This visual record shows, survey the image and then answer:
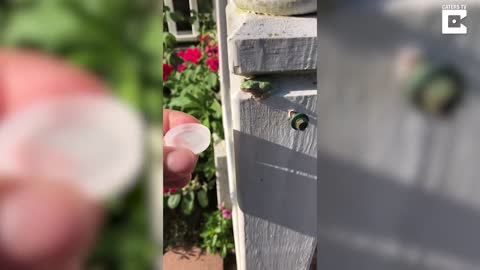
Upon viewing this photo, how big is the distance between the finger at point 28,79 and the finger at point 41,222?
3cm

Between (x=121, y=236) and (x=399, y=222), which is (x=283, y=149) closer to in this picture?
(x=399, y=222)

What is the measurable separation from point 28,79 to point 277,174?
0.66 m

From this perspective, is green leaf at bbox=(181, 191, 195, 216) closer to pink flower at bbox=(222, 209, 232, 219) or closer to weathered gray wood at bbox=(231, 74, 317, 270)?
pink flower at bbox=(222, 209, 232, 219)

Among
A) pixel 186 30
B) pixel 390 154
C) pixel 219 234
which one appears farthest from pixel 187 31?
pixel 390 154

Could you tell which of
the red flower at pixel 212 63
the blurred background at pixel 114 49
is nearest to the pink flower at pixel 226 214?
the red flower at pixel 212 63

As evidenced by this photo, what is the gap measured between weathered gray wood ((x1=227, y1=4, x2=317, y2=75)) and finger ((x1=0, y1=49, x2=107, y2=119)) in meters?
0.51

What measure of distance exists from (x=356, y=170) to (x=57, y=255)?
771mm

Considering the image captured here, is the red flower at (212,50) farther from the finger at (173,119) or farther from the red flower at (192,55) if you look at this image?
the finger at (173,119)

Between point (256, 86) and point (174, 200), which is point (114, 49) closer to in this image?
point (256, 86)

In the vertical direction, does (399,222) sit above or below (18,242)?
below

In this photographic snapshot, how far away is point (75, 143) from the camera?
0.19 m

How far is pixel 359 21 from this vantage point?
2.35 feet

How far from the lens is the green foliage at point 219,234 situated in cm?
155

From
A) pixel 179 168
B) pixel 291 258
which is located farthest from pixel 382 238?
pixel 179 168
